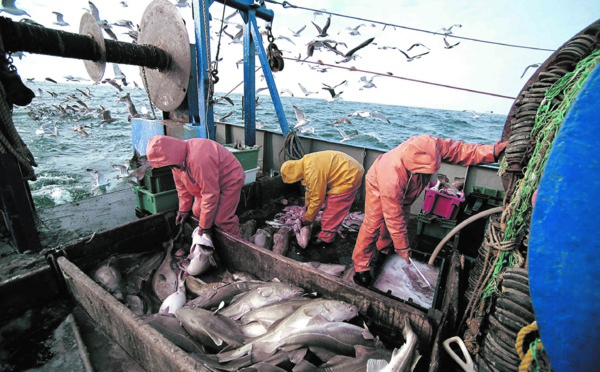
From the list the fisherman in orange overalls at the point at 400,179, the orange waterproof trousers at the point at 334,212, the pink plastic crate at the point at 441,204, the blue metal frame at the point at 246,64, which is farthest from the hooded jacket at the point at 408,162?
the blue metal frame at the point at 246,64

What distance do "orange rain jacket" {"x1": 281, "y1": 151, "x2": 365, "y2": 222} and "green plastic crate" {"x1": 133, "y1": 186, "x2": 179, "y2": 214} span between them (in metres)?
1.81

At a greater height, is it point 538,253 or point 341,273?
point 538,253

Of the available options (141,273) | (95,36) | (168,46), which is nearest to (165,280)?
(141,273)

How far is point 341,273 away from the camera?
3.53 metres

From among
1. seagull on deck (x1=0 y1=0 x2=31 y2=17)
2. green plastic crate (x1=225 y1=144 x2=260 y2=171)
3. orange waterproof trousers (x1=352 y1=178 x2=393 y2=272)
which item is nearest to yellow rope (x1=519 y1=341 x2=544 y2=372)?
orange waterproof trousers (x1=352 y1=178 x2=393 y2=272)

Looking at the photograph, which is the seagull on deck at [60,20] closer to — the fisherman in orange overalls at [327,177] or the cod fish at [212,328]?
the fisherman in orange overalls at [327,177]

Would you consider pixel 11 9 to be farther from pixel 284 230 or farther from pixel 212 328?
pixel 212 328

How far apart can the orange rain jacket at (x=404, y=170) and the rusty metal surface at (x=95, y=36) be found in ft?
14.7

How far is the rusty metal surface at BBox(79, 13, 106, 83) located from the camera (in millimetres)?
4312

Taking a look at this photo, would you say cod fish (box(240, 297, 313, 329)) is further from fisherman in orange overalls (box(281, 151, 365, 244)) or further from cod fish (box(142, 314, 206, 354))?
fisherman in orange overalls (box(281, 151, 365, 244))

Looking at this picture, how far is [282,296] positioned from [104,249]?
2.16 m

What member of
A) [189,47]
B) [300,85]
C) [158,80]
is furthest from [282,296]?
[300,85]

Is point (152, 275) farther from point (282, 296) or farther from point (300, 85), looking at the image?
point (300, 85)

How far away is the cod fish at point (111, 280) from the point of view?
9.13 feet
